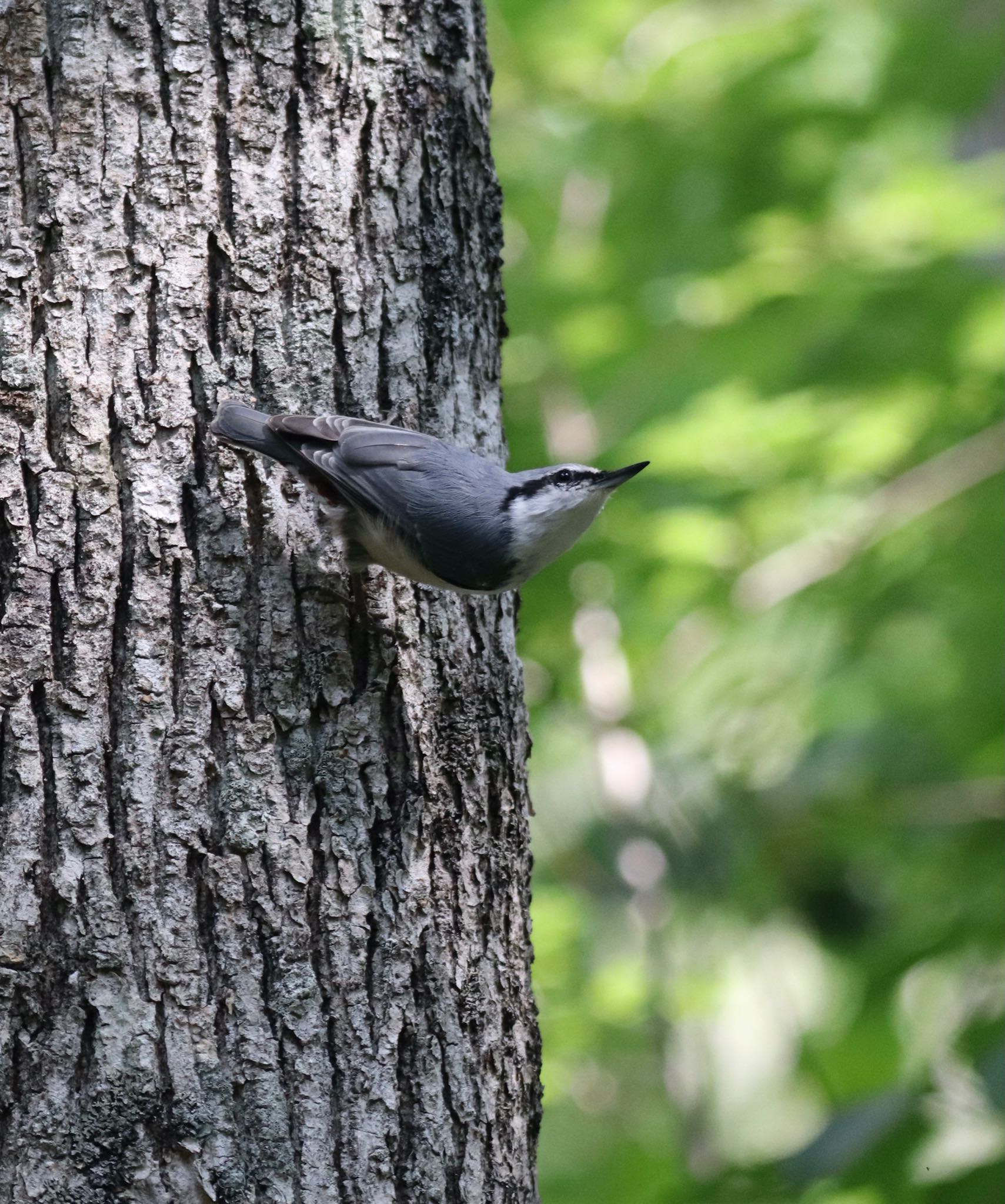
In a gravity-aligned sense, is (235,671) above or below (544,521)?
below

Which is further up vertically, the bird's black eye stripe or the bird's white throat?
the bird's black eye stripe

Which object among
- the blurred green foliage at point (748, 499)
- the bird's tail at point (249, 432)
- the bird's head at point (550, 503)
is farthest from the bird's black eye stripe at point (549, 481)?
the blurred green foliage at point (748, 499)

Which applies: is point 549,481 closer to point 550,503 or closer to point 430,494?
point 550,503

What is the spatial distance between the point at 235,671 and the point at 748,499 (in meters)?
2.49

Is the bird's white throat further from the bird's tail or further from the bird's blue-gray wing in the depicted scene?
the bird's tail

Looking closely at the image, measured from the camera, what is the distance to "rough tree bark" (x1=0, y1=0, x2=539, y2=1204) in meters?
1.62

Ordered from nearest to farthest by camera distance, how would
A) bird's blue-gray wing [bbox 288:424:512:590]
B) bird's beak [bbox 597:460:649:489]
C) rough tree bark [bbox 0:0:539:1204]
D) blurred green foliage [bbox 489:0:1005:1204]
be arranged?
rough tree bark [bbox 0:0:539:1204] → bird's blue-gray wing [bbox 288:424:512:590] → bird's beak [bbox 597:460:649:489] → blurred green foliage [bbox 489:0:1005:1204]

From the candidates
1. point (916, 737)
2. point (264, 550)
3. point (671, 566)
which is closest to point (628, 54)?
point (671, 566)

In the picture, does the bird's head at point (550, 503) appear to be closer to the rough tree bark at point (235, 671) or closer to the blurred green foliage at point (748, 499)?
the rough tree bark at point (235, 671)

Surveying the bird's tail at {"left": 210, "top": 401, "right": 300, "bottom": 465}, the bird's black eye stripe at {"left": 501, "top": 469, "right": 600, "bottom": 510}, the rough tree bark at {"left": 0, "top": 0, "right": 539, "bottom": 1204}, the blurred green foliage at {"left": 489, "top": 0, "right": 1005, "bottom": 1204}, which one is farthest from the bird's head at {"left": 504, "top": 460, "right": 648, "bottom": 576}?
the blurred green foliage at {"left": 489, "top": 0, "right": 1005, "bottom": 1204}

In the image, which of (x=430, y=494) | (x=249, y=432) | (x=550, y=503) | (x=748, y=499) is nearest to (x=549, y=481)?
(x=550, y=503)

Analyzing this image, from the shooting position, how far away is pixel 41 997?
1.61 metres

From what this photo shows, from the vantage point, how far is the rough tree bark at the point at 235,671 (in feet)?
5.32

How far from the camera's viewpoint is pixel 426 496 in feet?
6.68
